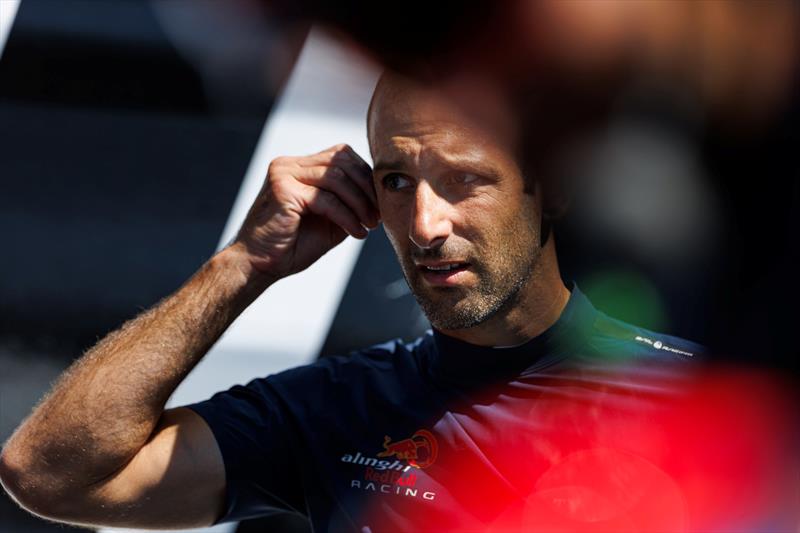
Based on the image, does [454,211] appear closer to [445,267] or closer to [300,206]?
[445,267]

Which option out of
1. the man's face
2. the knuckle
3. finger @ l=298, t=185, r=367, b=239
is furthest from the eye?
the knuckle

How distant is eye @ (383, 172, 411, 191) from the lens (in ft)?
5.40

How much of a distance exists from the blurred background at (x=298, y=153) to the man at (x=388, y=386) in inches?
9.1

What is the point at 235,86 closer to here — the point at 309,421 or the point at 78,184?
the point at 78,184

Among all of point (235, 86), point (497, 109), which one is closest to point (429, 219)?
point (497, 109)

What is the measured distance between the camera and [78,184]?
2219 mm

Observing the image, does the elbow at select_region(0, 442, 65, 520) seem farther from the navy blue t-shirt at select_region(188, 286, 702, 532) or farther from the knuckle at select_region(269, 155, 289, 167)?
the knuckle at select_region(269, 155, 289, 167)

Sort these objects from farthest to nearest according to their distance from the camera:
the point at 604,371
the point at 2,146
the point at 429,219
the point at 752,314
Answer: the point at 2,146, the point at 752,314, the point at 604,371, the point at 429,219

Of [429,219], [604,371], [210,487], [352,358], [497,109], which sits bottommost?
[210,487]

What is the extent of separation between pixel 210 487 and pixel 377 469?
28 centimetres

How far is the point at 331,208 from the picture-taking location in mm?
1755

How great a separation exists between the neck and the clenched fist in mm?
262

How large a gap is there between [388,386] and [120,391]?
0.46 metres

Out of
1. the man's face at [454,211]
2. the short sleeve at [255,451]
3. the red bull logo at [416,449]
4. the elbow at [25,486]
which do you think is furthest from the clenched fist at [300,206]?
the elbow at [25,486]
